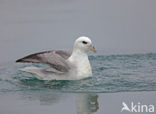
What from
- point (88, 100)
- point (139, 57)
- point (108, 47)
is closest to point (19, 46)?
point (108, 47)

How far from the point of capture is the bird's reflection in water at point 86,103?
323 inches

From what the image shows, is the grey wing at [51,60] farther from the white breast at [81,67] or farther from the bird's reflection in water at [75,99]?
the bird's reflection in water at [75,99]

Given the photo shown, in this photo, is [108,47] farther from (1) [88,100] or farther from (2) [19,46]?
(1) [88,100]

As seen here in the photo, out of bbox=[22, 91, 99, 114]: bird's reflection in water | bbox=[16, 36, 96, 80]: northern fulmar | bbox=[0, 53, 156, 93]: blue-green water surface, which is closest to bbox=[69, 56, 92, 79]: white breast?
bbox=[16, 36, 96, 80]: northern fulmar

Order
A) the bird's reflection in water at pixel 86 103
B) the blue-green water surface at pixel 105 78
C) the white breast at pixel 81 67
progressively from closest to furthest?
the bird's reflection in water at pixel 86 103 < the blue-green water surface at pixel 105 78 < the white breast at pixel 81 67

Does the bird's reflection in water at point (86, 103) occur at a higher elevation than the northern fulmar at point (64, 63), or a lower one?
lower

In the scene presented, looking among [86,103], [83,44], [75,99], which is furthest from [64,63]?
[86,103]

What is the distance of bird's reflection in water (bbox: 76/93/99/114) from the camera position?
26.9ft

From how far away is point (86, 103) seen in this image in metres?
8.55

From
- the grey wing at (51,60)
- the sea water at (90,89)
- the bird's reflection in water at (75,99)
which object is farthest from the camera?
the grey wing at (51,60)

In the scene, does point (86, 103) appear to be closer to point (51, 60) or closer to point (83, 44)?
point (51, 60)

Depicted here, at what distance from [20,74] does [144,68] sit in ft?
8.24

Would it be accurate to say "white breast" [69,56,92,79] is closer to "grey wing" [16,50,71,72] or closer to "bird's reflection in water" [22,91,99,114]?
"grey wing" [16,50,71,72]

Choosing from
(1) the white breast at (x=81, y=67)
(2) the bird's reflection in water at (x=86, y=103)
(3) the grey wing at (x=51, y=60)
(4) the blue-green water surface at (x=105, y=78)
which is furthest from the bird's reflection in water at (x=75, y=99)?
(1) the white breast at (x=81, y=67)
